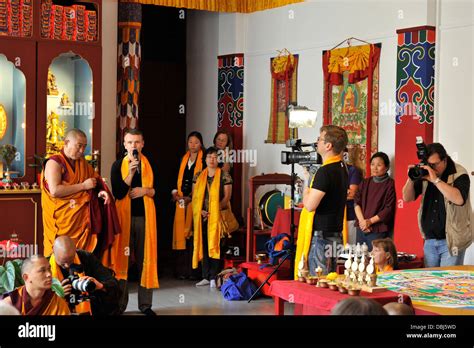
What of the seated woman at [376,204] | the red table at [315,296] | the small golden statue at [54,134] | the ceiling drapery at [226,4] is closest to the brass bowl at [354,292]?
the red table at [315,296]

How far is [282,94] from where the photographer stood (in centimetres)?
943

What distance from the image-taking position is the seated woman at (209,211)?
858cm

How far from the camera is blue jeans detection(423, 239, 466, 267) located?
5.99 m

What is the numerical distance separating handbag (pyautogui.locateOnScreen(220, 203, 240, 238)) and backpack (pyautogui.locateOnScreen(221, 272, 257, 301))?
36.3 inches

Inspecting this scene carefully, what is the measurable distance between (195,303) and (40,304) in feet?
12.9

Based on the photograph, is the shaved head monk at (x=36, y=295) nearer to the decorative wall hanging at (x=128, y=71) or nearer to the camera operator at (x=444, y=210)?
the camera operator at (x=444, y=210)

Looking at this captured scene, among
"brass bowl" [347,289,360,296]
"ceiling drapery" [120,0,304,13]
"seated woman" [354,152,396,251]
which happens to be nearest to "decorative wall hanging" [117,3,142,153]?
"ceiling drapery" [120,0,304,13]

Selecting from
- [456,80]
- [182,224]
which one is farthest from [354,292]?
[182,224]

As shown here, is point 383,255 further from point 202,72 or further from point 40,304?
point 202,72

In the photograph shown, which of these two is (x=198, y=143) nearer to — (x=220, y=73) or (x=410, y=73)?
(x=220, y=73)

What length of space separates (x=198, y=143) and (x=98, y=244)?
265 centimetres

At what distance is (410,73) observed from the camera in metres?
7.61

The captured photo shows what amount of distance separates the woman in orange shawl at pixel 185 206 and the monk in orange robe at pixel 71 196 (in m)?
2.41

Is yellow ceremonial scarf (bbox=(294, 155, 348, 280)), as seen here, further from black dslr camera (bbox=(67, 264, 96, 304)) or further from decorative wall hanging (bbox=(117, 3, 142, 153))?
decorative wall hanging (bbox=(117, 3, 142, 153))
